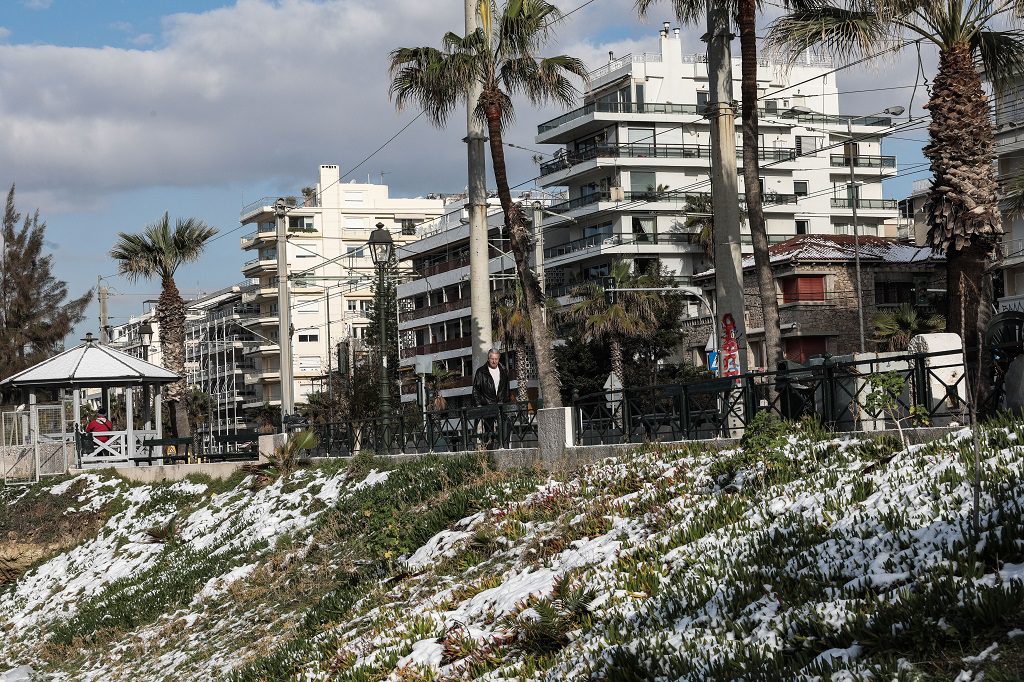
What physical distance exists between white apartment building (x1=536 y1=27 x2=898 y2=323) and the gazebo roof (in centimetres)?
3959

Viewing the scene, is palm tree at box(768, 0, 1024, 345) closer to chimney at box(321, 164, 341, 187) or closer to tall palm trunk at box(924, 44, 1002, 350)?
tall palm trunk at box(924, 44, 1002, 350)

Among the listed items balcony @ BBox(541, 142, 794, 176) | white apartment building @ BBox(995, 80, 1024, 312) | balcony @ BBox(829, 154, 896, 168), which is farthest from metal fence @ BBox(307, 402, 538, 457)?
balcony @ BBox(829, 154, 896, 168)

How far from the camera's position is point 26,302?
185 ft

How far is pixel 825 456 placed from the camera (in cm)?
1164

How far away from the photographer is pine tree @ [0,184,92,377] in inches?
2196

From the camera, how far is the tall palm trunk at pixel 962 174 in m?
14.2

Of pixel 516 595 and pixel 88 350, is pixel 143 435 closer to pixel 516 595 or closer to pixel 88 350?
pixel 88 350

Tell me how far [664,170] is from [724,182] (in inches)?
2337

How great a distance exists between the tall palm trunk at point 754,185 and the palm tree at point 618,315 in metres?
41.3

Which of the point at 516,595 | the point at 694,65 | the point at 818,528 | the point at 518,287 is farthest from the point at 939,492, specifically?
the point at 694,65

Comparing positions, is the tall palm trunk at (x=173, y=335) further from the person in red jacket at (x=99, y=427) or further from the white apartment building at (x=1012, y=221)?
the white apartment building at (x=1012, y=221)

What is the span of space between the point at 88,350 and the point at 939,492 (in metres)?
32.3

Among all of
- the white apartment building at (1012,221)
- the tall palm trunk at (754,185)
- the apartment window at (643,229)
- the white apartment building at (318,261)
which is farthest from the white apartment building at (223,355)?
the tall palm trunk at (754,185)

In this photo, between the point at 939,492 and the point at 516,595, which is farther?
the point at 516,595
